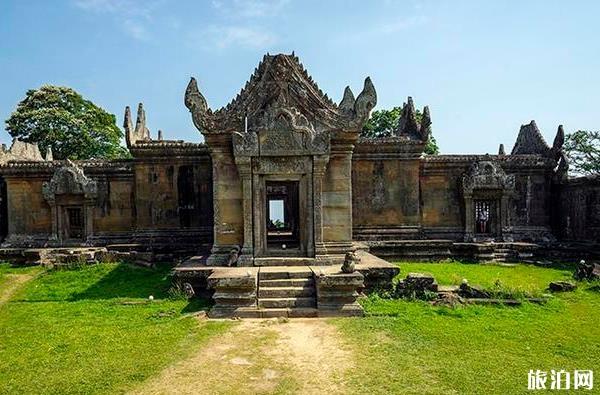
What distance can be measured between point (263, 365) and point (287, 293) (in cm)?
A: 337

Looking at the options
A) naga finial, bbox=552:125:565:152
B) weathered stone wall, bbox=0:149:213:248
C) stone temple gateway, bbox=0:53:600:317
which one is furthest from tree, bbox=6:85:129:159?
naga finial, bbox=552:125:565:152

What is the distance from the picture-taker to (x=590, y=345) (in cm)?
726

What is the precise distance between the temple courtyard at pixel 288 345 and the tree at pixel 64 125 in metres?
28.0

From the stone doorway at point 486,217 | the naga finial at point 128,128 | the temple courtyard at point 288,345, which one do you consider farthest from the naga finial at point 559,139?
the naga finial at point 128,128

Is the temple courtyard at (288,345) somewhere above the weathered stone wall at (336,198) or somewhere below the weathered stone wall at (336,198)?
below

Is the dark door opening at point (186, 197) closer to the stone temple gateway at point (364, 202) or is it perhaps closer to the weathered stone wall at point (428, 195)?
the stone temple gateway at point (364, 202)

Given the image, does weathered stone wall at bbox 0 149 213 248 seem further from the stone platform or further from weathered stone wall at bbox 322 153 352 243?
the stone platform

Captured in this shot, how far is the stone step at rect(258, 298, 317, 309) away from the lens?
9.57 m

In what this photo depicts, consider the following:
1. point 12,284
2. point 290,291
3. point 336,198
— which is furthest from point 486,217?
point 12,284

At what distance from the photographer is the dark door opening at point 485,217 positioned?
18.8 m

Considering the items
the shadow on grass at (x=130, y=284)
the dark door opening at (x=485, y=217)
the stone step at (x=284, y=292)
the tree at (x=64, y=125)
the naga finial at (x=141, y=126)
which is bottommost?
the shadow on grass at (x=130, y=284)

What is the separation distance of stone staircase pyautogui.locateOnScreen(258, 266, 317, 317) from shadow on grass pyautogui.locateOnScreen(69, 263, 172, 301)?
273 centimetres

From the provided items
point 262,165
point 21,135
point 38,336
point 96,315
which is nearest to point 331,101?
point 262,165

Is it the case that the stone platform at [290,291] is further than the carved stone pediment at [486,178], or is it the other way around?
the carved stone pediment at [486,178]
